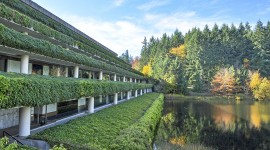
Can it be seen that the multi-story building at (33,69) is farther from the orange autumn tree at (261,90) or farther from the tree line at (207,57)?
the orange autumn tree at (261,90)

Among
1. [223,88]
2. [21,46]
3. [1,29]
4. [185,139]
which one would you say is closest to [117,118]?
[185,139]

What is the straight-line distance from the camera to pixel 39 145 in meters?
13.1

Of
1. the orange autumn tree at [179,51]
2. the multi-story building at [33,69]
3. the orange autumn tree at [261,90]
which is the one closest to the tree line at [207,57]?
the orange autumn tree at [179,51]

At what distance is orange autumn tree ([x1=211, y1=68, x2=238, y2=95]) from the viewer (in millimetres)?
80438

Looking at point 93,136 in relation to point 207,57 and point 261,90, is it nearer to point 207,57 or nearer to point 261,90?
point 261,90

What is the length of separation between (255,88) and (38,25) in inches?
2917

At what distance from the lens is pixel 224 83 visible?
80312 millimetres

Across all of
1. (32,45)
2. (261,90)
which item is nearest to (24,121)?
(32,45)

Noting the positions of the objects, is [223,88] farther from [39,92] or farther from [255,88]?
[39,92]

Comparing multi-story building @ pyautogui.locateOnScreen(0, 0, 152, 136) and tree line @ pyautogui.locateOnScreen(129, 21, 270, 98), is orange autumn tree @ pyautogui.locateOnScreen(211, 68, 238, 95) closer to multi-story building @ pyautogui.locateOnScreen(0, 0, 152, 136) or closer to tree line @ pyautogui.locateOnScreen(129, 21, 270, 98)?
tree line @ pyautogui.locateOnScreen(129, 21, 270, 98)

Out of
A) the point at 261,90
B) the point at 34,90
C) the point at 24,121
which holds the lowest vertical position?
the point at 24,121

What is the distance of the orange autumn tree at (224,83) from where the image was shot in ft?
264

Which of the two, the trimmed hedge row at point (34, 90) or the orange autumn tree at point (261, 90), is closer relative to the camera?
the trimmed hedge row at point (34, 90)

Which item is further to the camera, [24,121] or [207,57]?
[207,57]
